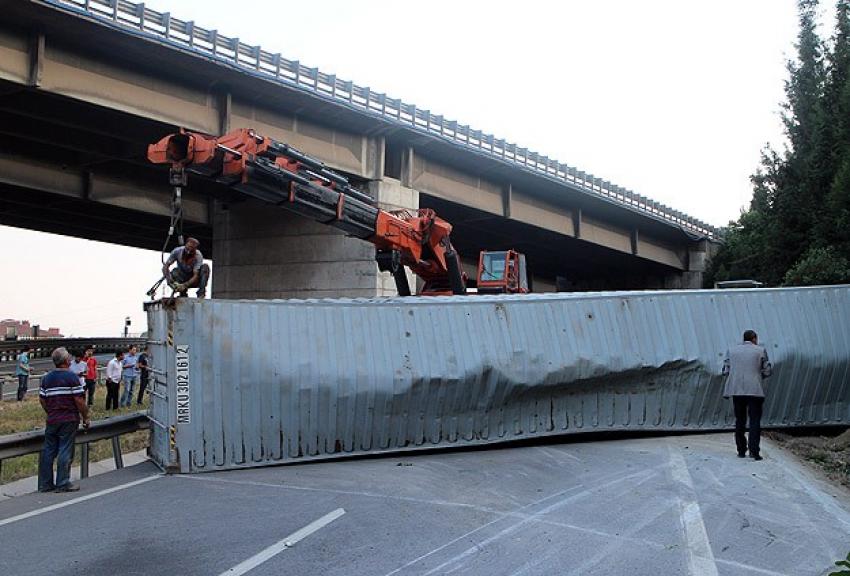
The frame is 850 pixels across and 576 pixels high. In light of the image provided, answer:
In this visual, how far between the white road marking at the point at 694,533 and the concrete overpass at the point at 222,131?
16.4 meters

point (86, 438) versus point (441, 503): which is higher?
point (86, 438)

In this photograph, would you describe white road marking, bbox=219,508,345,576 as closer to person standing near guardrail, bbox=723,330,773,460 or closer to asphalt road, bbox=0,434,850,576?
asphalt road, bbox=0,434,850,576

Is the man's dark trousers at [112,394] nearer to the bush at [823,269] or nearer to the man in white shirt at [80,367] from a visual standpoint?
the man in white shirt at [80,367]

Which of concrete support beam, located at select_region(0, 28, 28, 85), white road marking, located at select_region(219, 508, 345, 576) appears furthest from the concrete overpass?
white road marking, located at select_region(219, 508, 345, 576)

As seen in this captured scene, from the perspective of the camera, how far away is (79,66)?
62.4 feet

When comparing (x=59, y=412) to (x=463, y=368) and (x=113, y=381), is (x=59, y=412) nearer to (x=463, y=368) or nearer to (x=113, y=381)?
(x=463, y=368)

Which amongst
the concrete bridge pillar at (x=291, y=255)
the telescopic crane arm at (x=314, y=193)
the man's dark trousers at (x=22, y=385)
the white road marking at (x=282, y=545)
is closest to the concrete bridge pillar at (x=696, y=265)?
the concrete bridge pillar at (x=291, y=255)

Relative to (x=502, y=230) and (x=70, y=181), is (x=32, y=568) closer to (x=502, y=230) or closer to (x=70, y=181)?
(x=70, y=181)

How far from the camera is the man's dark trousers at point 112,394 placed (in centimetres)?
1886

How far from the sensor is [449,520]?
6750 millimetres

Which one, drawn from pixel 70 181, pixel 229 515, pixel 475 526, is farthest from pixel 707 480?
pixel 70 181

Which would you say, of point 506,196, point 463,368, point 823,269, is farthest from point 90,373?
point 823,269

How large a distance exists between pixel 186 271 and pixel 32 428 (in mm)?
8157

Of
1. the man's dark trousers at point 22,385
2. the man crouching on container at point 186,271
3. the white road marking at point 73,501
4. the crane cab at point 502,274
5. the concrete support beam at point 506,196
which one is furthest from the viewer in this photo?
the concrete support beam at point 506,196
